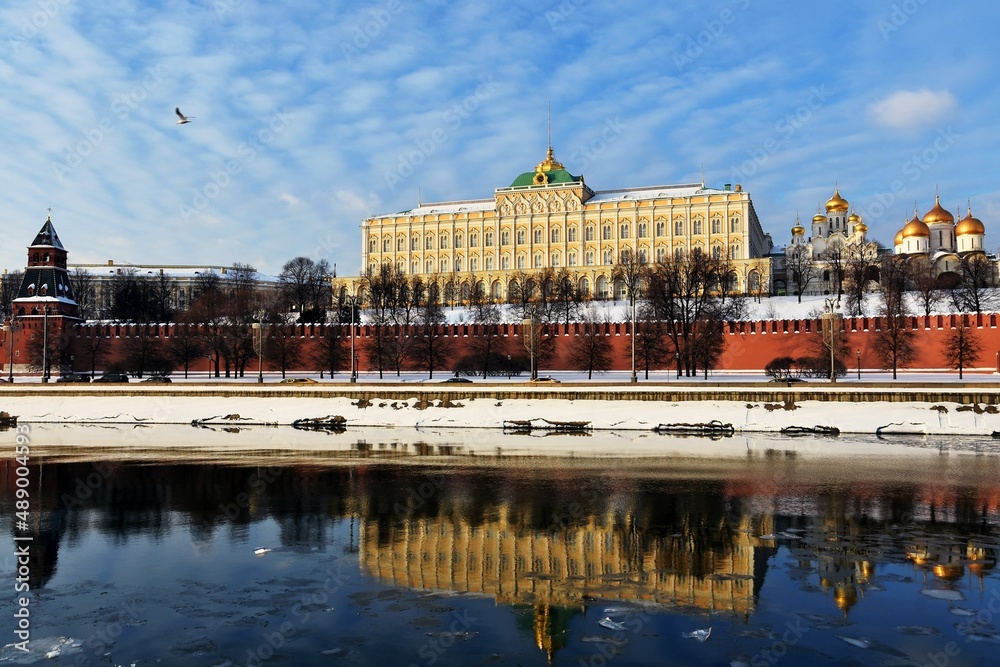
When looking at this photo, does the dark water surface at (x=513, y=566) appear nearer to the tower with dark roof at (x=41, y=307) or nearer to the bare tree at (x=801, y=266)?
the tower with dark roof at (x=41, y=307)

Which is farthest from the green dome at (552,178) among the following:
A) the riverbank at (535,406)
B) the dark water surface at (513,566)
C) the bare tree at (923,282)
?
the dark water surface at (513,566)

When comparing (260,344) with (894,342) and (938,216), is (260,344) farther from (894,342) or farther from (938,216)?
(938,216)

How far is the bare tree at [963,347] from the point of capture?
47594 mm

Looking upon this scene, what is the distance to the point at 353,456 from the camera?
2253 cm

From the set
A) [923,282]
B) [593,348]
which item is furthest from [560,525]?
[923,282]

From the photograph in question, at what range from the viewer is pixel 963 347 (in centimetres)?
4738

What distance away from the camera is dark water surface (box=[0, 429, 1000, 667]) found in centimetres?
780

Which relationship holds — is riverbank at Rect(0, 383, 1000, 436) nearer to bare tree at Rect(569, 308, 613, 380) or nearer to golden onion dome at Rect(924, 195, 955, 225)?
bare tree at Rect(569, 308, 613, 380)

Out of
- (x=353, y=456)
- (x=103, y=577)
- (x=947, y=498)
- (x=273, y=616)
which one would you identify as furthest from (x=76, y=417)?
(x=947, y=498)

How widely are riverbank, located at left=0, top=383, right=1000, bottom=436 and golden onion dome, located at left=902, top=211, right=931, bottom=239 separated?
65.7 m

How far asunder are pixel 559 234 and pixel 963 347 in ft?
202

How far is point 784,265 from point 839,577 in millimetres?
92914

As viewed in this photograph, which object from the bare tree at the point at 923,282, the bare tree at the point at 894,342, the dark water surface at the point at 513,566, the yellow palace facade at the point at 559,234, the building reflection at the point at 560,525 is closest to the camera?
the dark water surface at the point at 513,566

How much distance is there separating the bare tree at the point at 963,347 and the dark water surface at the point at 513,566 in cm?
3210
